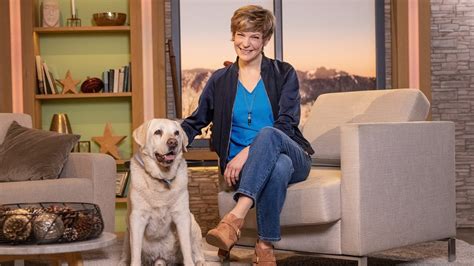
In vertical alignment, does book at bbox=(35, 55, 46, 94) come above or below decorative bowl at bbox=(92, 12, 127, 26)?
below

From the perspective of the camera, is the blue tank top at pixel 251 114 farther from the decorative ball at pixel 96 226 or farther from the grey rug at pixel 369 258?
the decorative ball at pixel 96 226

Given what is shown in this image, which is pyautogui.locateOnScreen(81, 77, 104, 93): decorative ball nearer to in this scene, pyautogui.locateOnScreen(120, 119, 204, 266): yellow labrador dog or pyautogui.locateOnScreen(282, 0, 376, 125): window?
pyautogui.locateOnScreen(282, 0, 376, 125): window

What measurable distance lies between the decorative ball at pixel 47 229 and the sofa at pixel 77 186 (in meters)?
1.06

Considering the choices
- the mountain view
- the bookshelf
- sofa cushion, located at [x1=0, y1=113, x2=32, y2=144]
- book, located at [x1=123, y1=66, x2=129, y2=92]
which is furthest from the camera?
the mountain view

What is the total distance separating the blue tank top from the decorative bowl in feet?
8.07

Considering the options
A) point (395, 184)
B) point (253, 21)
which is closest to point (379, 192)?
point (395, 184)

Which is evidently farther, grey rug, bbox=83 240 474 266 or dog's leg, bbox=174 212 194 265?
grey rug, bbox=83 240 474 266

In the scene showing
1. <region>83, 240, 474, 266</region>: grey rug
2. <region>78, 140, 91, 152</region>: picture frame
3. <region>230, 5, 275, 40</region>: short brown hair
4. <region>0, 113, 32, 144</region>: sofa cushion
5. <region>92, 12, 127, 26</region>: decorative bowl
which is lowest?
<region>83, 240, 474, 266</region>: grey rug

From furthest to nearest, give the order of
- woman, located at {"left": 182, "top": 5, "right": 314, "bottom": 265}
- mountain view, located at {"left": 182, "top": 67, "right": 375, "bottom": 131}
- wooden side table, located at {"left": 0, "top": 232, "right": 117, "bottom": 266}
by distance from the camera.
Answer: mountain view, located at {"left": 182, "top": 67, "right": 375, "bottom": 131}
woman, located at {"left": 182, "top": 5, "right": 314, "bottom": 265}
wooden side table, located at {"left": 0, "top": 232, "right": 117, "bottom": 266}

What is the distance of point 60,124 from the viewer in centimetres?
552

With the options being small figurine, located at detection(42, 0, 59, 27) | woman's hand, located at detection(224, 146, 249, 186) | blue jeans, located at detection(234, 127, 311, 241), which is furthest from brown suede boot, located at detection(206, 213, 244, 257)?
small figurine, located at detection(42, 0, 59, 27)

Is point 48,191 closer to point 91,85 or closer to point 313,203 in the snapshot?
point 313,203

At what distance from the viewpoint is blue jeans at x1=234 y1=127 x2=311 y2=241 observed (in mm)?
2969

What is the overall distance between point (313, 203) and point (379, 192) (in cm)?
28
